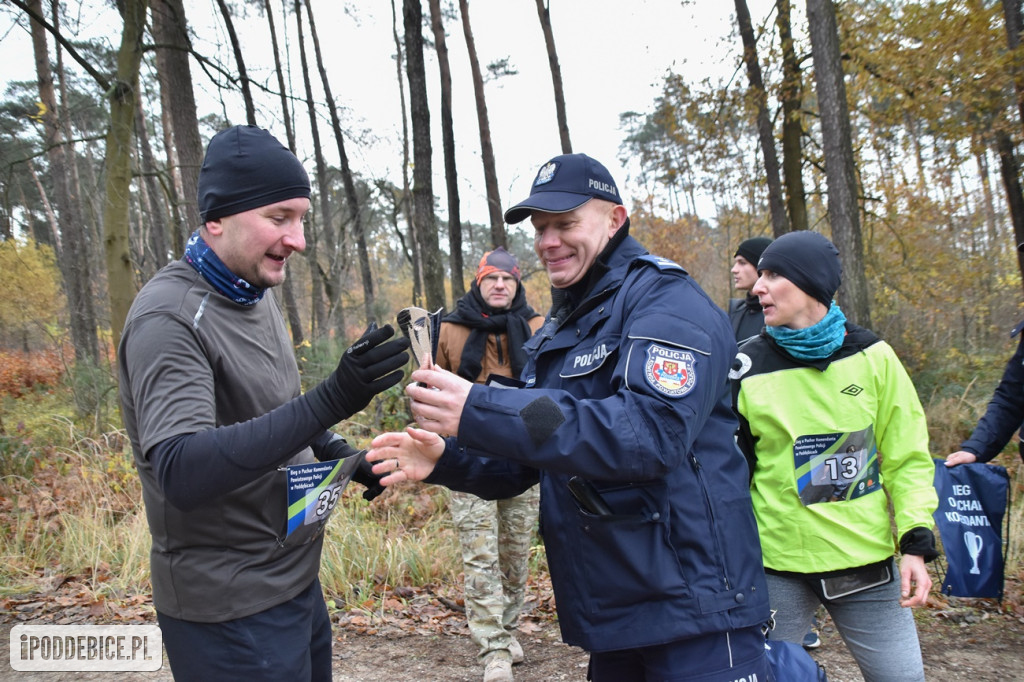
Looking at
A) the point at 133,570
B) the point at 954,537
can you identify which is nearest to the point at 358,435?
the point at 133,570

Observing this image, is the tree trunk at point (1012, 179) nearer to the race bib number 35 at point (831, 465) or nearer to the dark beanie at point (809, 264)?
the dark beanie at point (809, 264)

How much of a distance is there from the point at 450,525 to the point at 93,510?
3.29 meters

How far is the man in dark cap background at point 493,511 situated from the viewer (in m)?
4.08

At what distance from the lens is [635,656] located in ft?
6.44

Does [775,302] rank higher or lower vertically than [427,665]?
higher

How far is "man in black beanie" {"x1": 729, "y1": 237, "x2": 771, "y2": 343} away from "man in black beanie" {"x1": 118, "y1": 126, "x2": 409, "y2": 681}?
3.58 meters

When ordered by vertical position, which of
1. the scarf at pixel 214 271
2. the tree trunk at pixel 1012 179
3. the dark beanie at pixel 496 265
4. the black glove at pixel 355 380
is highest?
the tree trunk at pixel 1012 179

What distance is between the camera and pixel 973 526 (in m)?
3.43

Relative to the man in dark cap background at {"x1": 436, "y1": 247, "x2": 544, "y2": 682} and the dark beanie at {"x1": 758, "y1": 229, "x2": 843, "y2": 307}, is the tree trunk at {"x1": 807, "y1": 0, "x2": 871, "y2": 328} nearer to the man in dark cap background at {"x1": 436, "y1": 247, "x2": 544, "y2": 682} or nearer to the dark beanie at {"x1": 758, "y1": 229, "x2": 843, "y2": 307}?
the man in dark cap background at {"x1": 436, "y1": 247, "x2": 544, "y2": 682}

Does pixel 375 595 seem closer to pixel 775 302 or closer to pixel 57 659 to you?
pixel 57 659

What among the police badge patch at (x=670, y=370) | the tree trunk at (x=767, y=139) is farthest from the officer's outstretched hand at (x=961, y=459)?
the tree trunk at (x=767, y=139)

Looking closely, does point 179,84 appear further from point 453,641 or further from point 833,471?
point 833,471

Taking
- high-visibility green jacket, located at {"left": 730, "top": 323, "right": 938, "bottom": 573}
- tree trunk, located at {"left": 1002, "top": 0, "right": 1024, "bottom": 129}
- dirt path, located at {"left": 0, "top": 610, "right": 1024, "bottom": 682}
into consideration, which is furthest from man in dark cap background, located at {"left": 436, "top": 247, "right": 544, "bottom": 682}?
tree trunk, located at {"left": 1002, "top": 0, "right": 1024, "bottom": 129}

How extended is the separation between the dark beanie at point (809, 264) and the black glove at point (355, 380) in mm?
1635
